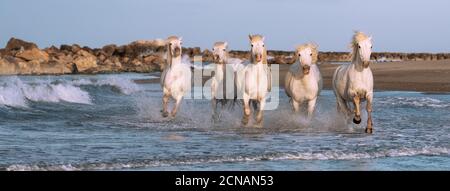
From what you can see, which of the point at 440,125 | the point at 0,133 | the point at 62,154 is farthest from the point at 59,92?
the point at 62,154

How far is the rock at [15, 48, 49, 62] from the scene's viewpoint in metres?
70.9

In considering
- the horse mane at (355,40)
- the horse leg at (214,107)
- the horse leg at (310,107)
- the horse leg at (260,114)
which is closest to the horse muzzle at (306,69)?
the horse leg at (310,107)

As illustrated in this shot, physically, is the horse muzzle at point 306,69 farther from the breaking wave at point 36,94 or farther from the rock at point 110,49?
the rock at point 110,49

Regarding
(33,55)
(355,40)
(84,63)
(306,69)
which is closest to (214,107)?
(306,69)

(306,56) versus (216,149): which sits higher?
(306,56)

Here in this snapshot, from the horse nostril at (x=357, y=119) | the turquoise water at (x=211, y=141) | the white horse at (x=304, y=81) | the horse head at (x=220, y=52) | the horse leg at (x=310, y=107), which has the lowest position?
the turquoise water at (x=211, y=141)

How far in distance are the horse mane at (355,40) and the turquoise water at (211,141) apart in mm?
1390

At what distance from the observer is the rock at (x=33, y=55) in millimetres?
70938

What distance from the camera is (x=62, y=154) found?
11344mm

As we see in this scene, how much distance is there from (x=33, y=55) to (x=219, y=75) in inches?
2276
